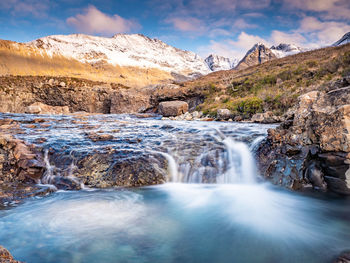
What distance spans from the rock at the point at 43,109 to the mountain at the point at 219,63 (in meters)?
129

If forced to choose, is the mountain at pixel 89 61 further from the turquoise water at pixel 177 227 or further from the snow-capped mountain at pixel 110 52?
the turquoise water at pixel 177 227

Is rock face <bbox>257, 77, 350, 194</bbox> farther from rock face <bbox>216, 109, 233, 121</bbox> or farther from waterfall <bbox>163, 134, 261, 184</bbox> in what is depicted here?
rock face <bbox>216, 109, 233, 121</bbox>

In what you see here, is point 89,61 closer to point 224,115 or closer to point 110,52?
point 110,52


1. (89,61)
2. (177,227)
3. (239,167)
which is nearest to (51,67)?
(89,61)

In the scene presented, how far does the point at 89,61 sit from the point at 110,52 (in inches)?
883

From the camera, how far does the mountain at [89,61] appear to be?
6557 centimetres

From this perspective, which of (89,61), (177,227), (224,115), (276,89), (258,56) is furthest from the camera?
(89,61)

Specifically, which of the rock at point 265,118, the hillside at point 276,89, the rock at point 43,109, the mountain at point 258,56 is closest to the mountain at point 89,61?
the mountain at point 258,56

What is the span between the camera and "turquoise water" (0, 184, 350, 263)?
230 cm

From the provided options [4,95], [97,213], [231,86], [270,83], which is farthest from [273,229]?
[4,95]

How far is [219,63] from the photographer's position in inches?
5768

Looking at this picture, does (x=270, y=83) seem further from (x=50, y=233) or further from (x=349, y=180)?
(x=50, y=233)

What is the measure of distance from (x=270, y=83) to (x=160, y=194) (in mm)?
15854

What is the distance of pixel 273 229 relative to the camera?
2.79 metres
